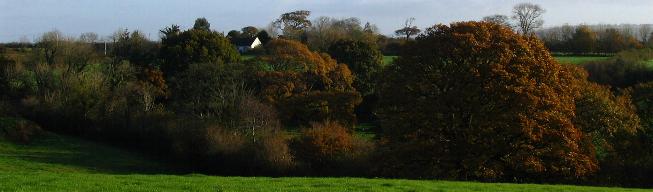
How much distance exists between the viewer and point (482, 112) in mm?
31000

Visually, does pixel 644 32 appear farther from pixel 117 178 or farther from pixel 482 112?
pixel 117 178

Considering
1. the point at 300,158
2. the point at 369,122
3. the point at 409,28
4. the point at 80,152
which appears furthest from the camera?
the point at 409,28

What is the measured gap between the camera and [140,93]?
2296 inches

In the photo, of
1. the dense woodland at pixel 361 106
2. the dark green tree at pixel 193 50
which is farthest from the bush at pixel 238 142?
the dark green tree at pixel 193 50

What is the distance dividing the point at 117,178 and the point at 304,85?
3929 cm

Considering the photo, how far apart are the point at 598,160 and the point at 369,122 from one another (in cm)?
3468

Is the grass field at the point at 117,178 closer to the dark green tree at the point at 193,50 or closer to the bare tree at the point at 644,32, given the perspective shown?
the dark green tree at the point at 193,50

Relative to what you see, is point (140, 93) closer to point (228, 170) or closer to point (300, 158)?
point (228, 170)

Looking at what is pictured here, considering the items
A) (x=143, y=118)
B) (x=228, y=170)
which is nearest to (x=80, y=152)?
(x=143, y=118)

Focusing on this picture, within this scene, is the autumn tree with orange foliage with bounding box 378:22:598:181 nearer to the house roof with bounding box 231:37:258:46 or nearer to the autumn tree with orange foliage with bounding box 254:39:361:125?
the autumn tree with orange foliage with bounding box 254:39:361:125

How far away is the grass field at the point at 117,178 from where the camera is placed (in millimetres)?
18859

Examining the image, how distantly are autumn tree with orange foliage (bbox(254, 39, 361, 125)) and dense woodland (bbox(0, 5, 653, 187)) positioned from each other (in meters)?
0.13

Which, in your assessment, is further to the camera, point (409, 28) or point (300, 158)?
point (409, 28)

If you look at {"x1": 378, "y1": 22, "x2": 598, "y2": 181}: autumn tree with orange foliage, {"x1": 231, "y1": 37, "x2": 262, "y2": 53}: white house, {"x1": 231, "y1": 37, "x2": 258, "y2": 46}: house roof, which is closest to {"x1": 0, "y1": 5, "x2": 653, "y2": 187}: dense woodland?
{"x1": 378, "y1": 22, "x2": 598, "y2": 181}: autumn tree with orange foliage
